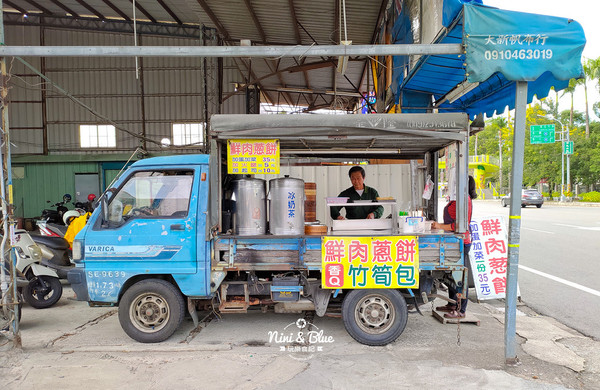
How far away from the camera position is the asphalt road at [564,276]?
6.03 metres

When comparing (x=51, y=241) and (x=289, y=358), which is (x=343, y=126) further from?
(x=51, y=241)

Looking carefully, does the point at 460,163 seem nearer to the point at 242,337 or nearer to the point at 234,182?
the point at 234,182

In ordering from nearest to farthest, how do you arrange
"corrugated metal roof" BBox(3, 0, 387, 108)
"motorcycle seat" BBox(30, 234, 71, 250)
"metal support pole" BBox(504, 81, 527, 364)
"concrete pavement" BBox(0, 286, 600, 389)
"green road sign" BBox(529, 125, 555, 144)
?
"concrete pavement" BBox(0, 286, 600, 389), "metal support pole" BBox(504, 81, 527, 364), "motorcycle seat" BBox(30, 234, 71, 250), "corrugated metal roof" BBox(3, 0, 387, 108), "green road sign" BBox(529, 125, 555, 144)

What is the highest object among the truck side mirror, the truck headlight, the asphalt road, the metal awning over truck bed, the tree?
the tree

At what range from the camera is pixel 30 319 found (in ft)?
19.4

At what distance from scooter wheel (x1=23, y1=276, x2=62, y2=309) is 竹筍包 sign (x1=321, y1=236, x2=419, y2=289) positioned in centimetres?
464

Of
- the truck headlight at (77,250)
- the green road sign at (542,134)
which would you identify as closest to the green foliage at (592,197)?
the green road sign at (542,134)

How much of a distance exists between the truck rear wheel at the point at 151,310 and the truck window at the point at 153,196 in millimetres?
783

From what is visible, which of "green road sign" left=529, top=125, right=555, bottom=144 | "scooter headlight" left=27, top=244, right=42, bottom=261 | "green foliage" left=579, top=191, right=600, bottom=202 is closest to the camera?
"scooter headlight" left=27, top=244, right=42, bottom=261

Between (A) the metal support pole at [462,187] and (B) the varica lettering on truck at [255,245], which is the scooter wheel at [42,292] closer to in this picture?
(B) the varica lettering on truck at [255,245]

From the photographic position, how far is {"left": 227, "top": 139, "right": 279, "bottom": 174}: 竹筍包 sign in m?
4.75

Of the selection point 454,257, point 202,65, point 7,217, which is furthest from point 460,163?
point 202,65

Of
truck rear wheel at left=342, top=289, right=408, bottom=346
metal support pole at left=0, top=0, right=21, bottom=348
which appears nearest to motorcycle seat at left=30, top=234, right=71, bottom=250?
metal support pole at left=0, top=0, right=21, bottom=348

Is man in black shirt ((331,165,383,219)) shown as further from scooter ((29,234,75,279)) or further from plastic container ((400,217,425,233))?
scooter ((29,234,75,279))
